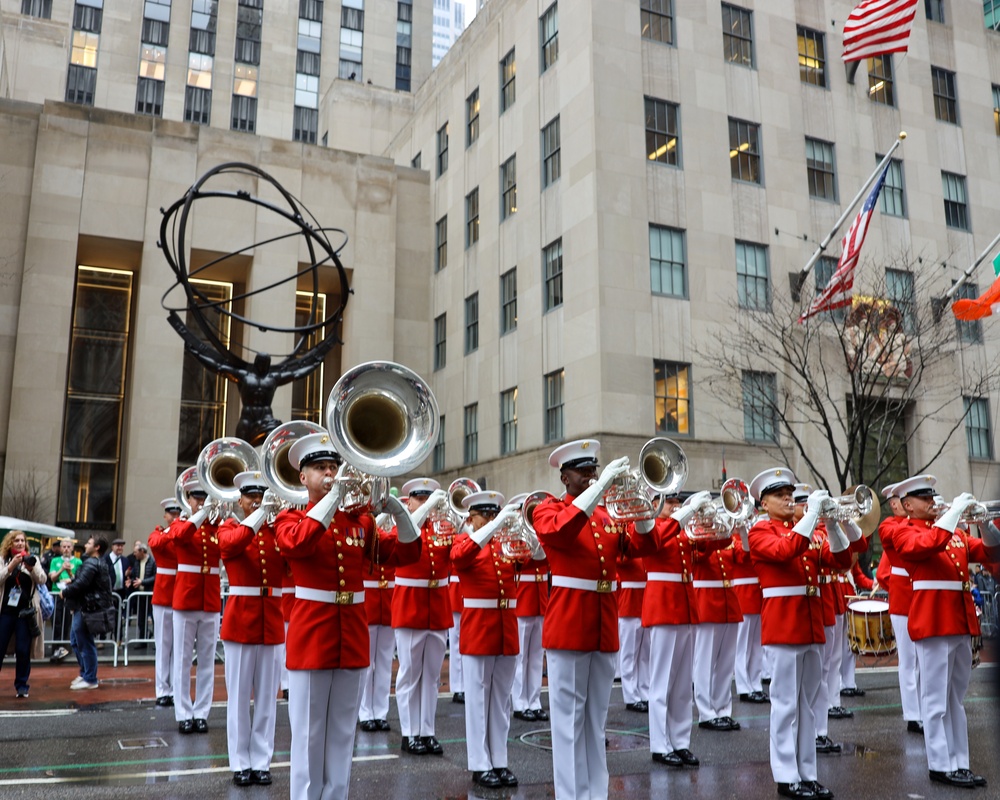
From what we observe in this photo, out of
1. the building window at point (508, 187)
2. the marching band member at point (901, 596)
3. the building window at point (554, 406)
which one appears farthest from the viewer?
the building window at point (508, 187)

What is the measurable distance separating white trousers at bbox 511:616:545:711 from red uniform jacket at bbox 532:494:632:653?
463 centimetres

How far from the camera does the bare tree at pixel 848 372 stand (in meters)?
24.2

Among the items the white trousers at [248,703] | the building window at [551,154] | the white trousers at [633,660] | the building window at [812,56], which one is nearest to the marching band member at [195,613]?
the white trousers at [248,703]

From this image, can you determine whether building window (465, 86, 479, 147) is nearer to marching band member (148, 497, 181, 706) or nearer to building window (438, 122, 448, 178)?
building window (438, 122, 448, 178)

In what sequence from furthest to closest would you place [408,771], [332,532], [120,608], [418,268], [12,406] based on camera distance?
1. [418,268]
2. [12,406]
3. [120,608]
4. [408,771]
5. [332,532]

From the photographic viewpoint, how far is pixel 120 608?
17.2 meters

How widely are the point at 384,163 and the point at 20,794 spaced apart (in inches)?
1299

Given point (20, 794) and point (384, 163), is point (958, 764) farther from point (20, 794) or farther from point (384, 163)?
point (384, 163)

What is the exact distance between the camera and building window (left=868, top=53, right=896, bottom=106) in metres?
31.1

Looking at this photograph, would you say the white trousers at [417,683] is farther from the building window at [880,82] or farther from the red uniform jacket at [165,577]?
the building window at [880,82]

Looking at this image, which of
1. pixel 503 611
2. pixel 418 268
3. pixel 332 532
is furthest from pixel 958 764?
pixel 418 268

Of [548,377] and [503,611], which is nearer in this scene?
[503,611]

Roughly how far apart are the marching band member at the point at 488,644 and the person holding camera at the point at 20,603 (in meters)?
7.37

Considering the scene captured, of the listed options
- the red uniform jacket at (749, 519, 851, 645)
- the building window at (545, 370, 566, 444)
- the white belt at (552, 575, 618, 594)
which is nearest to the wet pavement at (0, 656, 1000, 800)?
the red uniform jacket at (749, 519, 851, 645)
